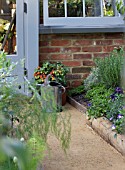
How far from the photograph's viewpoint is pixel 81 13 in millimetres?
5918

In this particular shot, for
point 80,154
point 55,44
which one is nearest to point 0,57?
point 80,154

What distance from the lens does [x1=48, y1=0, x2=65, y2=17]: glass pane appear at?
580 centimetres

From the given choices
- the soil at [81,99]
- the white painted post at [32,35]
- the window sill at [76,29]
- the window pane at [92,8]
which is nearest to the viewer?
the soil at [81,99]

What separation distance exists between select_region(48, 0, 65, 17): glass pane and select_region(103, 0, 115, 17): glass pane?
651mm

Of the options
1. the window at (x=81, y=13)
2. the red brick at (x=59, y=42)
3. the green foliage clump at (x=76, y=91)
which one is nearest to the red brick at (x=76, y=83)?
the green foliage clump at (x=76, y=91)

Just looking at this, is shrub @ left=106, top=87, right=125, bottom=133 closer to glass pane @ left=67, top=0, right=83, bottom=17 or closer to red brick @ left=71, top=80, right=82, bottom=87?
red brick @ left=71, top=80, right=82, bottom=87

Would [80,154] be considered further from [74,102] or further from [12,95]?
[74,102]

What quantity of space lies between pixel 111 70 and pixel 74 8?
4.44ft

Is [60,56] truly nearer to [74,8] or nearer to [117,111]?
[74,8]

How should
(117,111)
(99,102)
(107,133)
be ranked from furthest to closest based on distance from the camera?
(99,102), (117,111), (107,133)

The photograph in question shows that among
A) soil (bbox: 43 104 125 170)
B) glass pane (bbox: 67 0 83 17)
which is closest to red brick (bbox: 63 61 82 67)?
glass pane (bbox: 67 0 83 17)

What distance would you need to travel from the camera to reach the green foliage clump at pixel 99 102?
4.12 m

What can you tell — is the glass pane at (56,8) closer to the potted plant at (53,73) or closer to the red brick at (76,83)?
the potted plant at (53,73)


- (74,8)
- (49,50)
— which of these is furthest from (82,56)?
(74,8)
